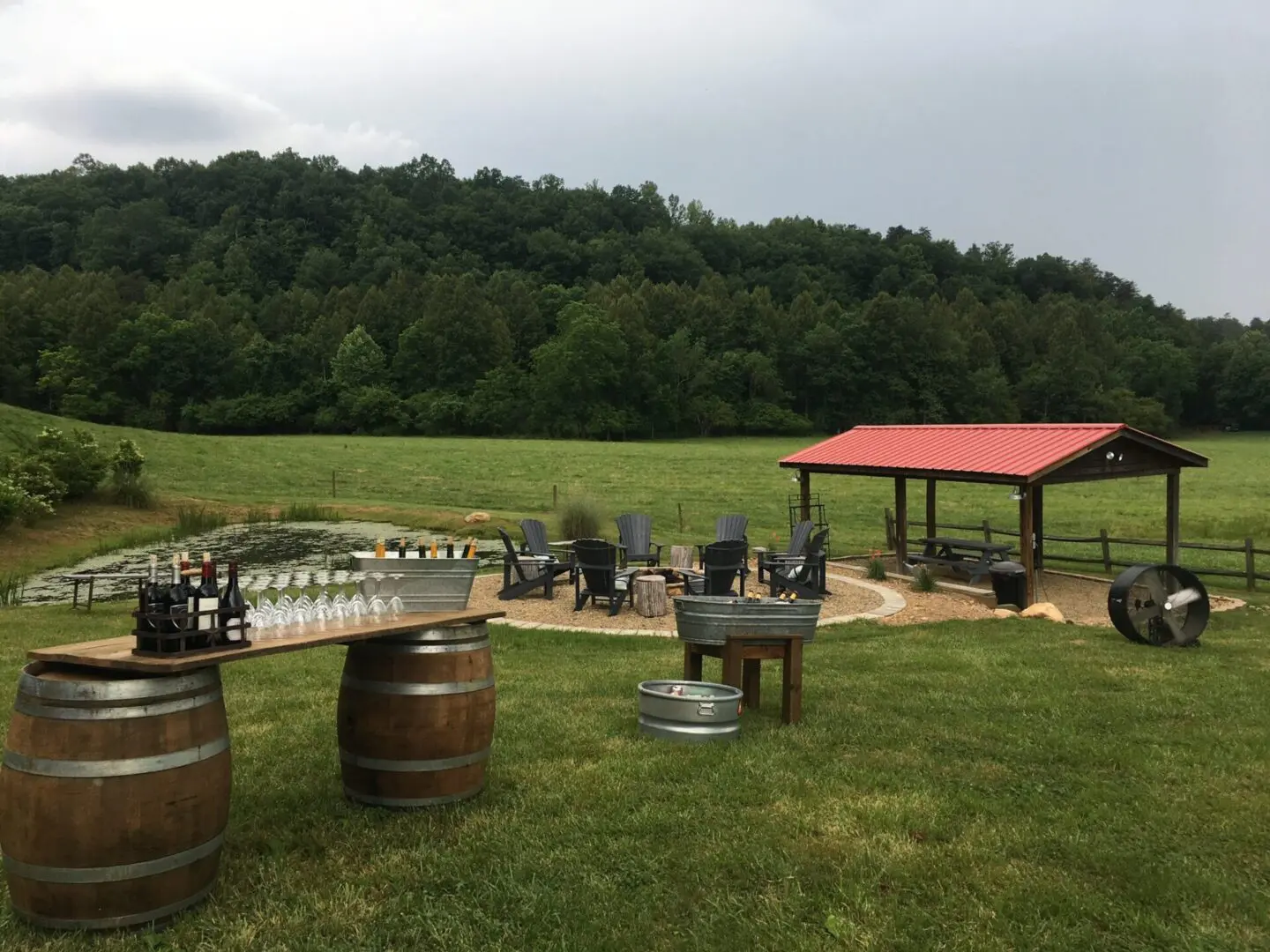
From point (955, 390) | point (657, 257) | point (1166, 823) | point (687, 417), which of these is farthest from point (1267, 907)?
point (657, 257)

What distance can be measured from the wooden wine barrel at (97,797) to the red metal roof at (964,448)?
34.0 feet

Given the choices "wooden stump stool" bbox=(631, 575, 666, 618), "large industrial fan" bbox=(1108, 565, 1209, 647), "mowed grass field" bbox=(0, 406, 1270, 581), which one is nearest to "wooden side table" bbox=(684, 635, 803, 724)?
"large industrial fan" bbox=(1108, 565, 1209, 647)

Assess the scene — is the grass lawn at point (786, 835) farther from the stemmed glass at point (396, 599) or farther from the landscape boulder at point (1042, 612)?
the landscape boulder at point (1042, 612)

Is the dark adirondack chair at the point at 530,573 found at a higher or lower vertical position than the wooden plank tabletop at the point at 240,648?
lower

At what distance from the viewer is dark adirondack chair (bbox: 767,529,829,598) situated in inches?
435

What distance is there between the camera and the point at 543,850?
3.49 m

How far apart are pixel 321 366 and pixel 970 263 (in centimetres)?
5597

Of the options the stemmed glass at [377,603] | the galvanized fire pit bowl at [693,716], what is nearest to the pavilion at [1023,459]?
the galvanized fire pit bowl at [693,716]

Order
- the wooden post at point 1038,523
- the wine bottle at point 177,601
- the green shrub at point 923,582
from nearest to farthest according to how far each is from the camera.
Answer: the wine bottle at point 177,601 → the green shrub at point 923,582 → the wooden post at point 1038,523

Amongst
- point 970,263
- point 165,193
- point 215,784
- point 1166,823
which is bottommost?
point 1166,823

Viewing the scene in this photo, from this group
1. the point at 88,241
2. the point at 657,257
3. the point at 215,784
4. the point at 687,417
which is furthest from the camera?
the point at 657,257

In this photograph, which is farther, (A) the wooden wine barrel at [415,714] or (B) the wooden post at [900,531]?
(B) the wooden post at [900,531]

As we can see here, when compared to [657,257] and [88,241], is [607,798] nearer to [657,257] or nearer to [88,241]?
[657,257]

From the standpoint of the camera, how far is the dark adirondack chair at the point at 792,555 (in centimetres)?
1159
